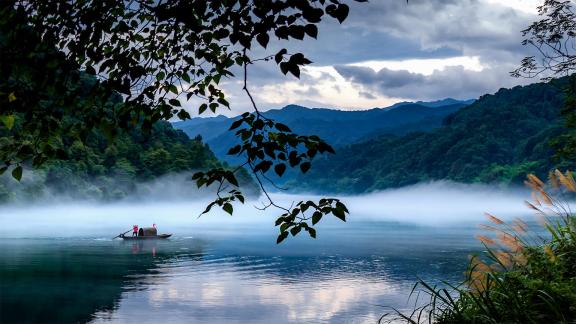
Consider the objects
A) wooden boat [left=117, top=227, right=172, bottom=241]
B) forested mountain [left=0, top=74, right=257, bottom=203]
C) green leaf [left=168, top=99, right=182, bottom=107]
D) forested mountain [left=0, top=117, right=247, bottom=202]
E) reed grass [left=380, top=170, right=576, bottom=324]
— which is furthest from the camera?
forested mountain [left=0, top=117, right=247, bottom=202]

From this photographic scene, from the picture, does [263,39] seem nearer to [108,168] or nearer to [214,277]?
[214,277]

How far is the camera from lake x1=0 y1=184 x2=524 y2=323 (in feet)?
87.0

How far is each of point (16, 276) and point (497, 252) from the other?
3303 centimetres

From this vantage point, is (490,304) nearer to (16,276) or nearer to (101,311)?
(101,311)

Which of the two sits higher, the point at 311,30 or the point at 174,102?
the point at 311,30

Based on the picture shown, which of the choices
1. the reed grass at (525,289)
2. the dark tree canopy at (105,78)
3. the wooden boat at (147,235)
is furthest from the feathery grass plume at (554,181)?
the wooden boat at (147,235)

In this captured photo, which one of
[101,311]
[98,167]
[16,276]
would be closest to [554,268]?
[101,311]

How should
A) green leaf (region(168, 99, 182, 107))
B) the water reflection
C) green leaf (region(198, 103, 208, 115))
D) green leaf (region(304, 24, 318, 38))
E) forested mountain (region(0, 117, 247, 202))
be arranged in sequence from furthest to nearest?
forested mountain (region(0, 117, 247, 202)) < the water reflection < green leaf (region(198, 103, 208, 115)) < green leaf (region(168, 99, 182, 107)) < green leaf (region(304, 24, 318, 38))

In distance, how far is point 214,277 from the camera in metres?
38.3

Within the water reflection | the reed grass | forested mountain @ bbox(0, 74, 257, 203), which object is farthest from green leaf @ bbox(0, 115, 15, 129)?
forested mountain @ bbox(0, 74, 257, 203)

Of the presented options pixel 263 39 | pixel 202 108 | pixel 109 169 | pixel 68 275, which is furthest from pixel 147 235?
pixel 109 169

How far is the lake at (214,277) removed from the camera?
2653cm

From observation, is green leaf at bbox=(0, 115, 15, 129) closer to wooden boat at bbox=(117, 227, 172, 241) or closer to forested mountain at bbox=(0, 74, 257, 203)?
wooden boat at bbox=(117, 227, 172, 241)

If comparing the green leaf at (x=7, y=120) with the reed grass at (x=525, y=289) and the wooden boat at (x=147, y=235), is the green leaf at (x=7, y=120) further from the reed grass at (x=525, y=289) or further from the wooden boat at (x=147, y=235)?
the wooden boat at (x=147, y=235)
